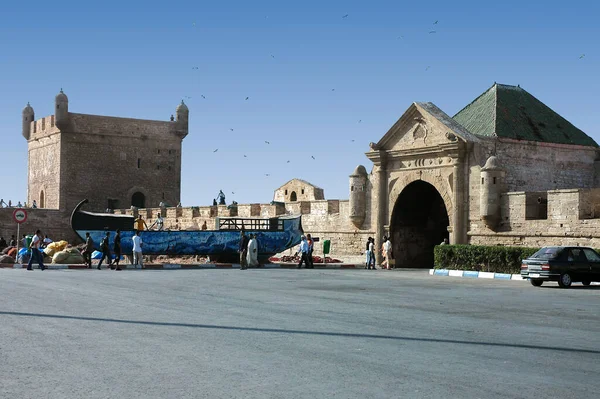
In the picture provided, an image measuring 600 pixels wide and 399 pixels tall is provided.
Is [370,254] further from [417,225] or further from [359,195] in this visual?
[359,195]

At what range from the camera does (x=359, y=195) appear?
3553cm

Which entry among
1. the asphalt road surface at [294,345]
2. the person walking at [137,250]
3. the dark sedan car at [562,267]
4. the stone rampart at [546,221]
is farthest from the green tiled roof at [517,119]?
the asphalt road surface at [294,345]

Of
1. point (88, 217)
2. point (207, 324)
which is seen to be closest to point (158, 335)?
point (207, 324)

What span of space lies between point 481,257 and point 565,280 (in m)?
5.76

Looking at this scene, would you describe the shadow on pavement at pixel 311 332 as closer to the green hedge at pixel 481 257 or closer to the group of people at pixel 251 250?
the green hedge at pixel 481 257

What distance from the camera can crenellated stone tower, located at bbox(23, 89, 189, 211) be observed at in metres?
65.9

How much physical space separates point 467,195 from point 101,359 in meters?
23.6

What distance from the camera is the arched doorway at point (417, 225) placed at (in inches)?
1351

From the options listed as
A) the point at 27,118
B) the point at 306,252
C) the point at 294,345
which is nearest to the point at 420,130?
the point at 306,252

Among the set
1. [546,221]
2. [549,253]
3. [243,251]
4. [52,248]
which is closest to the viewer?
[549,253]

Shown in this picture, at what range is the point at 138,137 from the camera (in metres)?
69.3

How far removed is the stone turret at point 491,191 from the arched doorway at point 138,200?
44856 millimetres

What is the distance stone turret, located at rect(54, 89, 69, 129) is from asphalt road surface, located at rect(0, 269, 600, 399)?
50455 millimetres

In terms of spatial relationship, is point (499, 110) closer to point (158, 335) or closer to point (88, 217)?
point (88, 217)
